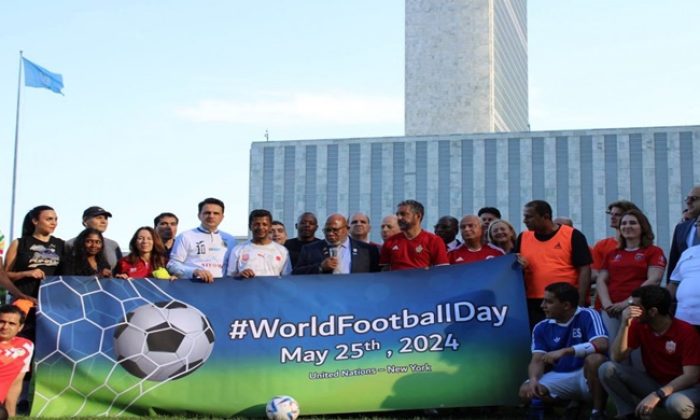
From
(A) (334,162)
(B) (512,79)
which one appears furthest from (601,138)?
(B) (512,79)

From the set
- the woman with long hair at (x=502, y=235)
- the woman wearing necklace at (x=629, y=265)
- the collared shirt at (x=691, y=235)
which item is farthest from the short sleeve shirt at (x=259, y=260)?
the collared shirt at (x=691, y=235)

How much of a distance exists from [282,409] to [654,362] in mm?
3143

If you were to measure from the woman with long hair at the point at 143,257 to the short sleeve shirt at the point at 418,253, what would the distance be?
7.57ft

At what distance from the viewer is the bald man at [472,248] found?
9211mm

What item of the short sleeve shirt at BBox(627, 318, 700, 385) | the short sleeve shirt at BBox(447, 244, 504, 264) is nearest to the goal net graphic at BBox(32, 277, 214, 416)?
the short sleeve shirt at BBox(447, 244, 504, 264)

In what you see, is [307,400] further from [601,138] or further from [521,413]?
[601,138]

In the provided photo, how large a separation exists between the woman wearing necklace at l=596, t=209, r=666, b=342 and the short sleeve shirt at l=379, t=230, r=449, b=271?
157cm

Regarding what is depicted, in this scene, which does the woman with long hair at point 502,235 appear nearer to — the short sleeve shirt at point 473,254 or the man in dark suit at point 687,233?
the short sleeve shirt at point 473,254

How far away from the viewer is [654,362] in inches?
285

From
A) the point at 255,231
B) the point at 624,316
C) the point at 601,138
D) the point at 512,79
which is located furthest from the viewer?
the point at 512,79

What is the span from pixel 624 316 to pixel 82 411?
15.8 ft

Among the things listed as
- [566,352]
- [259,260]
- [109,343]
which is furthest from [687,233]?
[109,343]

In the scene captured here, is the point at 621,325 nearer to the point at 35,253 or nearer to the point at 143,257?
the point at 143,257

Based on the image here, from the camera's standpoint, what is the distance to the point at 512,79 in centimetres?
12888
